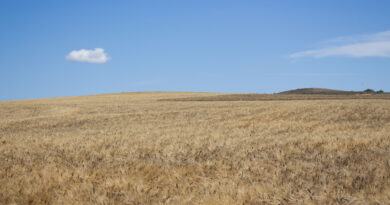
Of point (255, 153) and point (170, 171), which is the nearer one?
point (170, 171)

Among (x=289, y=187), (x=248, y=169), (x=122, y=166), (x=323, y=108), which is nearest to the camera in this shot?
(x=289, y=187)

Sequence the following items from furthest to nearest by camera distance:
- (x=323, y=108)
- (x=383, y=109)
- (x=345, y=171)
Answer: (x=323, y=108) → (x=383, y=109) → (x=345, y=171)

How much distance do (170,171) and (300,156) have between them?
3.20m

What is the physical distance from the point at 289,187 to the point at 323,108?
15733 millimetres

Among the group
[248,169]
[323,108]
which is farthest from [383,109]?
[248,169]

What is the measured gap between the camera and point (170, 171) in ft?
21.9

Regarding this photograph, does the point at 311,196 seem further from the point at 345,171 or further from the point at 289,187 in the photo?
the point at 345,171

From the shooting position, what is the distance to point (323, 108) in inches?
774

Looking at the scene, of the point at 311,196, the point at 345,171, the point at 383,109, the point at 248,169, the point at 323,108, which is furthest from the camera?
the point at 323,108

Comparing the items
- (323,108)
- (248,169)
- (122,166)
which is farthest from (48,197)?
(323,108)

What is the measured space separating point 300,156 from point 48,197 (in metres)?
5.53

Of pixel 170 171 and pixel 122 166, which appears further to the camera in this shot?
pixel 122 166

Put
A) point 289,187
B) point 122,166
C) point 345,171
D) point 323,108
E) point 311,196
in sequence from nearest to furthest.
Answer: point 311,196
point 289,187
point 345,171
point 122,166
point 323,108

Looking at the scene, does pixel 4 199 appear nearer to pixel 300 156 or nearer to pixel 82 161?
pixel 82 161
